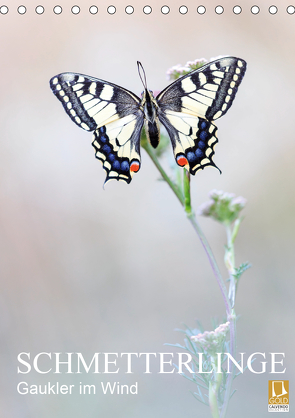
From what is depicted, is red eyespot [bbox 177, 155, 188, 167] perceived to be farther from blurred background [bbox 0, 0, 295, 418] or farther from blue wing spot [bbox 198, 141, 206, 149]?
blurred background [bbox 0, 0, 295, 418]

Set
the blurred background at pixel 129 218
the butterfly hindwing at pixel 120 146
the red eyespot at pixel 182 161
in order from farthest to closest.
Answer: the blurred background at pixel 129 218
the butterfly hindwing at pixel 120 146
the red eyespot at pixel 182 161

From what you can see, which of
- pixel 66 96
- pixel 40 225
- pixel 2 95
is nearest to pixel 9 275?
pixel 40 225

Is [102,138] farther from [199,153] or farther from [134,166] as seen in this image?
[199,153]

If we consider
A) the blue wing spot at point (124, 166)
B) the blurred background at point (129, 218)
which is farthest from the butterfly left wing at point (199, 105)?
the blurred background at point (129, 218)

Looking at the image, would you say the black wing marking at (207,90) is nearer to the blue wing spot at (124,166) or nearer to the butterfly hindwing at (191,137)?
the butterfly hindwing at (191,137)

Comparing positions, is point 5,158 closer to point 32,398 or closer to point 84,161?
point 84,161

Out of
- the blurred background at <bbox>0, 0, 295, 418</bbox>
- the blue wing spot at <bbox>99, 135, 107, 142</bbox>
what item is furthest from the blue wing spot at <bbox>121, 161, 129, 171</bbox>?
the blurred background at <bbox>0, 0, 295, 418</bbox>
